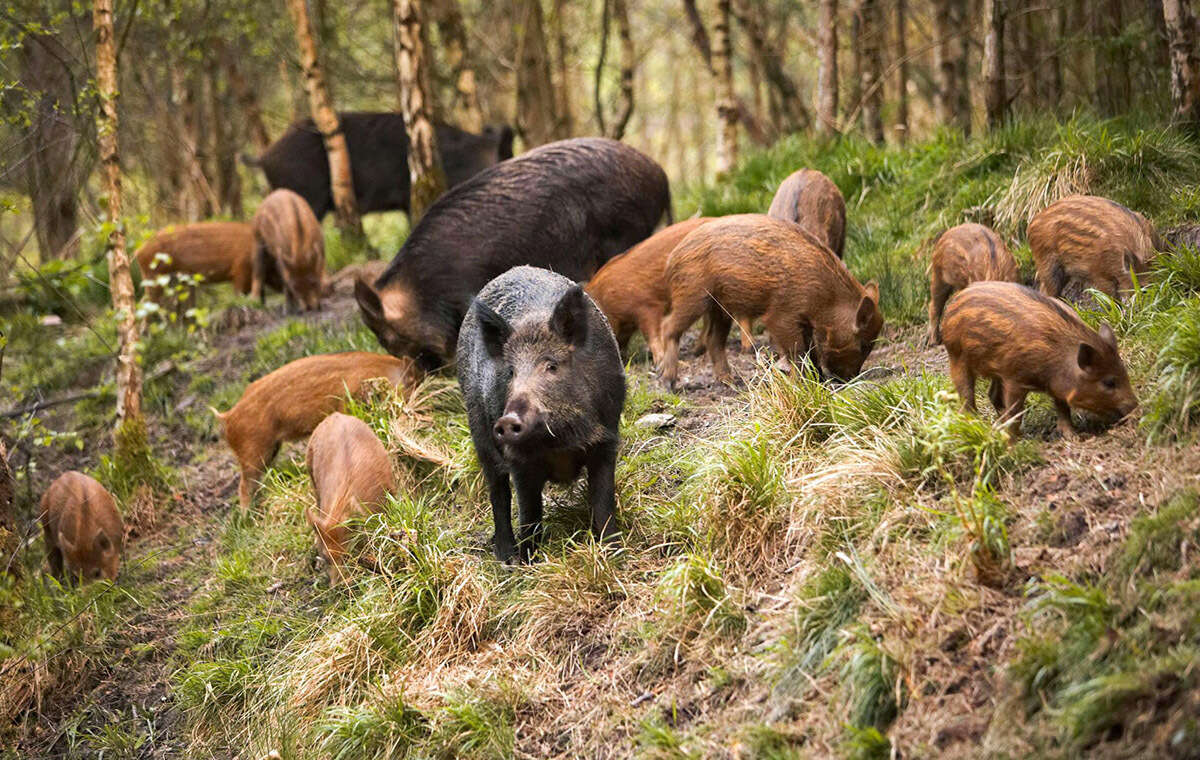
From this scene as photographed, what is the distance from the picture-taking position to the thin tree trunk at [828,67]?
10.2 m

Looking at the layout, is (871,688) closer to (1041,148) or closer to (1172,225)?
(1172,225)

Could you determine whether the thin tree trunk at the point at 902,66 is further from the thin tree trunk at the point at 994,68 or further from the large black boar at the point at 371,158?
the large black boar at the point at 371,158

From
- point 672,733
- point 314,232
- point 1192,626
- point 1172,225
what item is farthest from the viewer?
point 314,232

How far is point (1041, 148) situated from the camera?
26.0 feet

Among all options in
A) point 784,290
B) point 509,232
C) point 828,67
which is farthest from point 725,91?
point 784,290

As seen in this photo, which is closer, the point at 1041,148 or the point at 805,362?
the point at 805,362

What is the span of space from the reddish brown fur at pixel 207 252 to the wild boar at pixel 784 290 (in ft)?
19.4

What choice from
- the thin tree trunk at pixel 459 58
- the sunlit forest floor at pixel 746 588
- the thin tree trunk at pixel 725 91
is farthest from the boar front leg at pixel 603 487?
the thin tree trunk at pixel 459 58

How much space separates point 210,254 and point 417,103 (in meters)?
2.64

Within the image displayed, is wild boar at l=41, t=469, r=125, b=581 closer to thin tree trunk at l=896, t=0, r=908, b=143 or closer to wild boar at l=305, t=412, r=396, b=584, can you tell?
wild boar at l=305, t=412, r=396, b=584

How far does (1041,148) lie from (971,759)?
5.40 meters

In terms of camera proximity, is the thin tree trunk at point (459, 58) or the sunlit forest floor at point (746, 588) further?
the thin tree trunk at point (459, 58)

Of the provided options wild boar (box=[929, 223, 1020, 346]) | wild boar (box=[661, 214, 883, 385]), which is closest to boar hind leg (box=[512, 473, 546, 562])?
wild boar (box=[661, 214, 883, 385])

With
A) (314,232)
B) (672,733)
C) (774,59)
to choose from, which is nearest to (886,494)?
(672,733)
